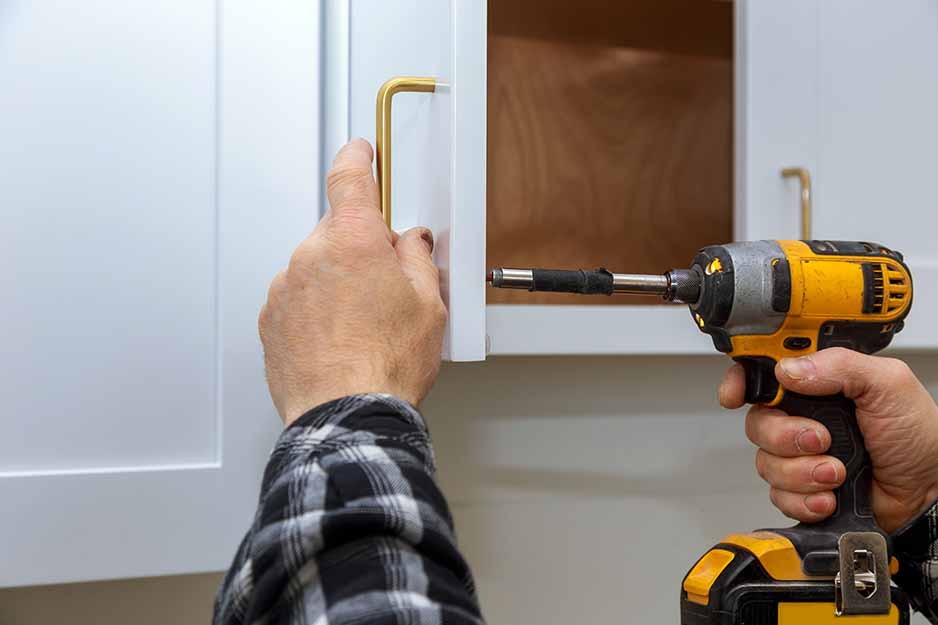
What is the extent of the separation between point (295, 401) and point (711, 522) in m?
0.82

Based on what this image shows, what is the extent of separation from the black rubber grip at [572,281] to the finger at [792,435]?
216mm

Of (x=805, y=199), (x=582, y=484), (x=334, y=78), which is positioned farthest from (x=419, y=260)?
(x=582, y=484)

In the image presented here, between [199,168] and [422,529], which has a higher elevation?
[199,168]

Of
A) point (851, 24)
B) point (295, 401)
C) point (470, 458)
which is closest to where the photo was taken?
point (295, 401)

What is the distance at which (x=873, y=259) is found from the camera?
2.51 feet

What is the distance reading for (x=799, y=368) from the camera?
75 centimetres

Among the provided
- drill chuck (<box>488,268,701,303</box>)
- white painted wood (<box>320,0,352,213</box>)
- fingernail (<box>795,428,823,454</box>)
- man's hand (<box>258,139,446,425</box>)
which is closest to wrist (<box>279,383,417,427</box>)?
man's hand (<box>258,139,446,425</box>)

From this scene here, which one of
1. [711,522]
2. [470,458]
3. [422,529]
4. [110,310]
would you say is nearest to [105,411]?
[110,310]

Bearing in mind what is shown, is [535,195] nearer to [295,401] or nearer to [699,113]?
[699,113]

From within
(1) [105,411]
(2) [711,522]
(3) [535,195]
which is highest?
(3) [535,195]

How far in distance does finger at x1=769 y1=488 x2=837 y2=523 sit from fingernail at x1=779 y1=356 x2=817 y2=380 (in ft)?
0.37

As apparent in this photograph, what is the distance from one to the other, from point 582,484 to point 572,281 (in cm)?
56

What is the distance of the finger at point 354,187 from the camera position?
0.65m

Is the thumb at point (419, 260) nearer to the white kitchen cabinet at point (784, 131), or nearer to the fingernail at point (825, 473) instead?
the white kitchen cabinet at point (784, 131)
